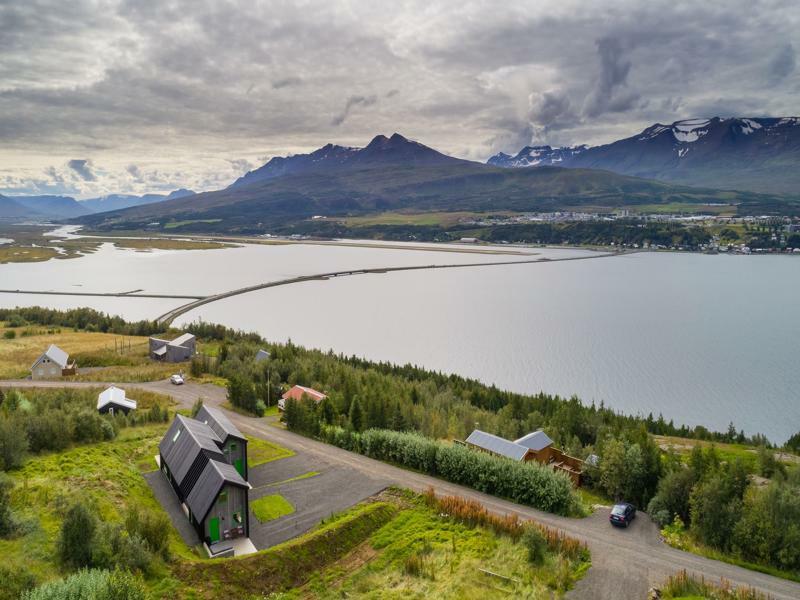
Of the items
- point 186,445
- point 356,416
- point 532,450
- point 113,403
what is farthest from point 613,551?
point 113,403

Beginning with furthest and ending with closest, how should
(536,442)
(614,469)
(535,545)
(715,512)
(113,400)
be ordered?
(113,400)
(536,442)
(614,469)
(715,512)
(535,545)

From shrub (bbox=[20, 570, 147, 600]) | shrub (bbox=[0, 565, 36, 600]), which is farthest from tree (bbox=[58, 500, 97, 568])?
shrub (bbox=[20, 570, 147, 600])

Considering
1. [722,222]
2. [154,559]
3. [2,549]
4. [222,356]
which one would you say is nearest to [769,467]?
[154,559]

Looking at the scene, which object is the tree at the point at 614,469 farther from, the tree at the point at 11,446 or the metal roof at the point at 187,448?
the tree at the point at 11,446

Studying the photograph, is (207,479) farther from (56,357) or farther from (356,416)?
(56,357)

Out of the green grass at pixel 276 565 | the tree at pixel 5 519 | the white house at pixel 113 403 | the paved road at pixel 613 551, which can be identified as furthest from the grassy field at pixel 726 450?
the white house at pixel 113 403

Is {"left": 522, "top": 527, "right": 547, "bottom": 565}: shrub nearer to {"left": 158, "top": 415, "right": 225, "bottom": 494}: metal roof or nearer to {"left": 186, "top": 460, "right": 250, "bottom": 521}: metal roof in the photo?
{"left": 186, "top": 460, "right": 250, "bottom": 521}: metal roof

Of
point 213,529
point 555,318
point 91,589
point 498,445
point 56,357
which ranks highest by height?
point 91,589
